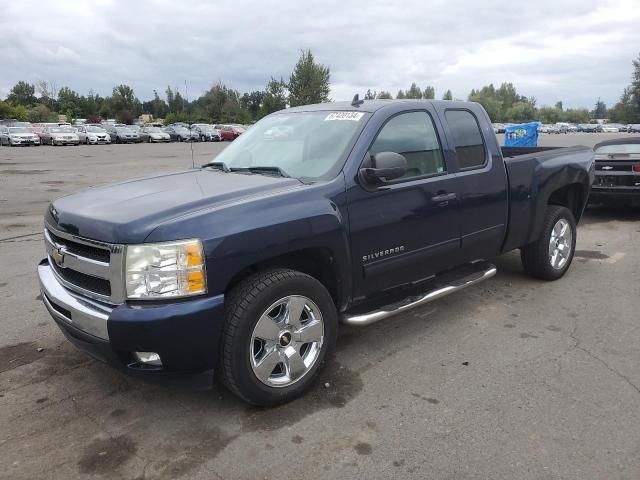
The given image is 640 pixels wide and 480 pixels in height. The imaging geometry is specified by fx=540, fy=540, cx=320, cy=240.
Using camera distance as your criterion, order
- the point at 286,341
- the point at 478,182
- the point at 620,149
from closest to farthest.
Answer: the point at 286,341
the point at 478,182
the point at 620,149

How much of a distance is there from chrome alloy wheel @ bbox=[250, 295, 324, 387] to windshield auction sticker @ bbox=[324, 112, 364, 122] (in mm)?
1468

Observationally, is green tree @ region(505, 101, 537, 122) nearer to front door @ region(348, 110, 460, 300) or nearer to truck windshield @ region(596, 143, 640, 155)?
truck windshield @ region(596, 143, 640, 155)

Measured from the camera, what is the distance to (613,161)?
920 cm

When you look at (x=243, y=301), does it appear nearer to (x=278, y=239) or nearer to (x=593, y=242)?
(x=278, y=239)

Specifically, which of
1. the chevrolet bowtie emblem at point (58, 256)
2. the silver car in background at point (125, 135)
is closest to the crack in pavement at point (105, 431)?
the chevrolet bowtie emblem at point (58, 256)

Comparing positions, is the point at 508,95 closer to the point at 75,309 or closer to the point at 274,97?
the point at 274,97

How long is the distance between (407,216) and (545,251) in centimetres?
227

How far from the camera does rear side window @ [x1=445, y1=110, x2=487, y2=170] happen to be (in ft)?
14.7

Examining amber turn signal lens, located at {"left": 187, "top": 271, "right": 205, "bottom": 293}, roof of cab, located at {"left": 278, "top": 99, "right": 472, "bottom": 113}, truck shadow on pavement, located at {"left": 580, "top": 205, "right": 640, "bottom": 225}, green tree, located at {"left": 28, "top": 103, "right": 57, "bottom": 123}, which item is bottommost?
truck shadow on pavement, located at {"left": 580, "top": 205, "right": 640, "bottom": 225}

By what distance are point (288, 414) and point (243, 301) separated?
2.51 ft

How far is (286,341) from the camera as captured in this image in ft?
10.8

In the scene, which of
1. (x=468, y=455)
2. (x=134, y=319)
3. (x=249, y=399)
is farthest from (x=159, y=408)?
(x=468, y=455)

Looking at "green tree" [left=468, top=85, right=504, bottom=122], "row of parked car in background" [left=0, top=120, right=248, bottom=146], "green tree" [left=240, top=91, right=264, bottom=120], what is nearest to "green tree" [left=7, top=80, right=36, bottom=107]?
"green tree" [left=240, top=91, right=264, bottom=120]

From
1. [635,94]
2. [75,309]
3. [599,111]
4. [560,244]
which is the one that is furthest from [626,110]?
[75,309]
